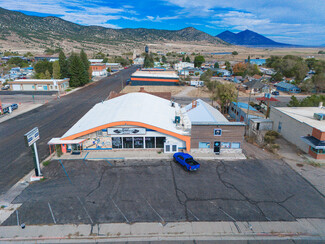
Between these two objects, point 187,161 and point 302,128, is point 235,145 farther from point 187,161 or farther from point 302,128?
point 302,128

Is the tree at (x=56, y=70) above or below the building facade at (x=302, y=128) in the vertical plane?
above

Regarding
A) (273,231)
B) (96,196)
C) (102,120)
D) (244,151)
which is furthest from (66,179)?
(244,151)

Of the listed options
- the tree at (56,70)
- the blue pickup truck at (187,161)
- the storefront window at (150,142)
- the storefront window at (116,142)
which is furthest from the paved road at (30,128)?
the tree at (56,70)

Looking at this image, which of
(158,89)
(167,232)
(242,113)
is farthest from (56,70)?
(167,232)

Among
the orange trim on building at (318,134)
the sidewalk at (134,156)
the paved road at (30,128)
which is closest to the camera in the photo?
the paved road at (30,128)

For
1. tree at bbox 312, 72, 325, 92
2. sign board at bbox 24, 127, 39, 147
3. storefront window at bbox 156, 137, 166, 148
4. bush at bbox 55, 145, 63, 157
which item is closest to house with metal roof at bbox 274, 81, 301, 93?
tree at bbox 312, 72, 325, 92

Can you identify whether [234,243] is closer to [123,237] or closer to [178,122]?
[123,237]

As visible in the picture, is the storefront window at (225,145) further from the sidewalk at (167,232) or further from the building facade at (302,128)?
the sidewalk at (167,232)
